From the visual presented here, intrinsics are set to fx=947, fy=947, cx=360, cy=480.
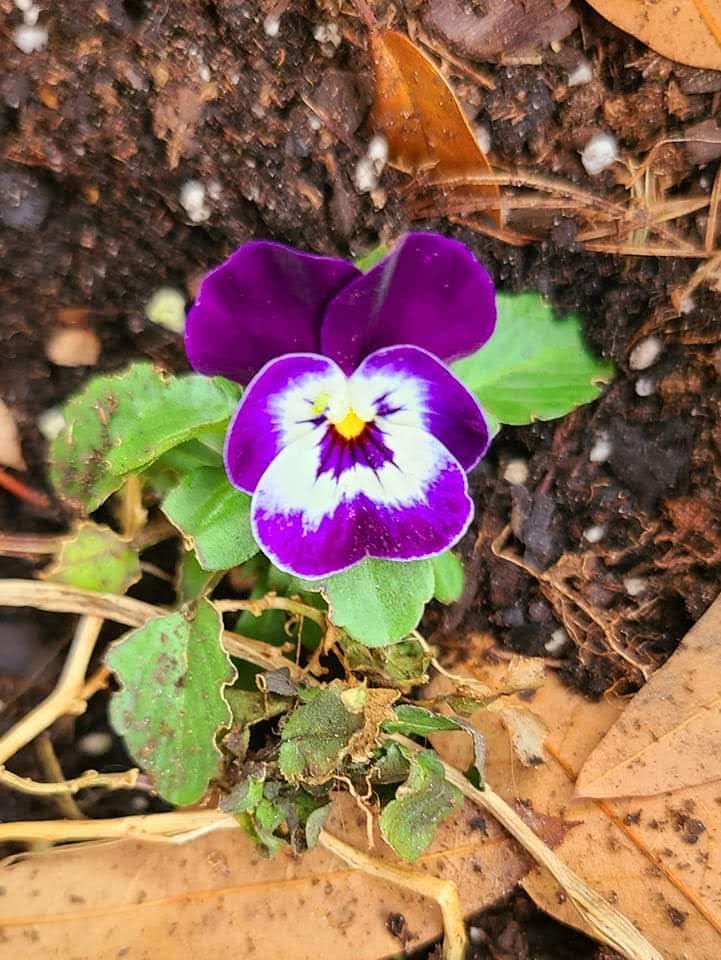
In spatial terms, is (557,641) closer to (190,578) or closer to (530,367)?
(530,367)

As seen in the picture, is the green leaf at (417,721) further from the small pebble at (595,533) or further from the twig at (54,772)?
the twig at (54,772)

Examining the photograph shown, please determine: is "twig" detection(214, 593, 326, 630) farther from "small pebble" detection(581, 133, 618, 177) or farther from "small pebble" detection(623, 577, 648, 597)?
"small pebble" detection(581, 133, 618, 177)

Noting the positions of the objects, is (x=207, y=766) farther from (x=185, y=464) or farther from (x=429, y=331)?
(x=429, y=331)

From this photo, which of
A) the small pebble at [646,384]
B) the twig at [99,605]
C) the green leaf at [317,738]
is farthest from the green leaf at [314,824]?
the small pebble at [646,384]

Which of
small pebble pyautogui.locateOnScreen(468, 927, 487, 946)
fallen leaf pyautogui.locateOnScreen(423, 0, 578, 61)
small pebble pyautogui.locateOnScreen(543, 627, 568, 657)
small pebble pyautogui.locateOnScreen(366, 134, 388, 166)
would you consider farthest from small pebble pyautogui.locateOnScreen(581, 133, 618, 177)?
small pebble pyautogui.locateOnScreen(468, 927, 487, 946)

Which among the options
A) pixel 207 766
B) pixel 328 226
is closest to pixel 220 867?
pixel 207 766

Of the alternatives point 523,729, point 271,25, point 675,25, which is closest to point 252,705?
point 523,729
